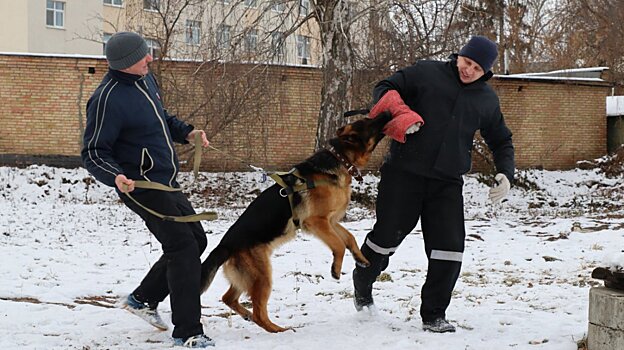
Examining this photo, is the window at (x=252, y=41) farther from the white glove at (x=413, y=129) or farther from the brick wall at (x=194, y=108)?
the white glove at (x=413, y=129)

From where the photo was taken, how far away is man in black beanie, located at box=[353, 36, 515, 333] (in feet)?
15.3

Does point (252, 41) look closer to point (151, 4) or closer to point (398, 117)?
point (151, 4)

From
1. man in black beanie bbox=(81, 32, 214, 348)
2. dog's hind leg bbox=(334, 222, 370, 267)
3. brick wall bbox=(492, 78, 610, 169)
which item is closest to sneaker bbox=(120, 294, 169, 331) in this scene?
man in black beanie bbox=(81, 32, 214, 348)

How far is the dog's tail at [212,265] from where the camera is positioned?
4613 mm

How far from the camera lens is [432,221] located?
4.80 metres

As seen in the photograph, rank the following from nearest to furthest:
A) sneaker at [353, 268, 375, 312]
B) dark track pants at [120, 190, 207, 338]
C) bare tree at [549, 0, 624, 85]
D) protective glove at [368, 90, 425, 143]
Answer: dark track pants at [120, 190, 207, 338]
protective glove at [368, 90, 425, 143]
sneaker at [353, 268, 375, 312]
bare tree at [549, 0, 624, 85]

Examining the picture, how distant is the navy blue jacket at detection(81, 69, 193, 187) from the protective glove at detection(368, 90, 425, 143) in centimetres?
144

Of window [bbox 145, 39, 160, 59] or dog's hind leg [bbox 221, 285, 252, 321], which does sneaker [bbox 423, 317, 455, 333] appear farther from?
window [bbox 145, 39, 160, 59]

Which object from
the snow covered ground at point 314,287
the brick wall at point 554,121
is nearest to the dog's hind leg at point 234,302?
the snow covered ground at point 314,287

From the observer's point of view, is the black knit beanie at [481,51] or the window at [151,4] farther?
the window at [151,4]

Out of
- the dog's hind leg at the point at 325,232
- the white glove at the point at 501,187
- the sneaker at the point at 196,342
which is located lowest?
the sneaker at the point at 196,342

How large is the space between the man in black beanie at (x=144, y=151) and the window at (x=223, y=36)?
34.8ft

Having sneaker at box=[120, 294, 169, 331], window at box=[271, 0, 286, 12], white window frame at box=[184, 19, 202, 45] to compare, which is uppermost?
window at box=[271, 0, 286, 12]

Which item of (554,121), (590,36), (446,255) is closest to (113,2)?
(590,36)
